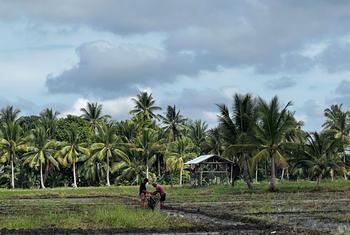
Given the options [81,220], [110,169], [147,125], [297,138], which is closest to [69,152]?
[110,169]

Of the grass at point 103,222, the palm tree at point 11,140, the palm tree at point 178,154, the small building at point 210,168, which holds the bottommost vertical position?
the grass at point 103,222

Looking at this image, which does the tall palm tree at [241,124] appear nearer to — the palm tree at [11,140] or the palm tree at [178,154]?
the palm tree at [178,154]

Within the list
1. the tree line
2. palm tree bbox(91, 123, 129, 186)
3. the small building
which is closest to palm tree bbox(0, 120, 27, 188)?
the tree line

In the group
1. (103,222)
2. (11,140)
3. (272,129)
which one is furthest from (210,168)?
(103,222)

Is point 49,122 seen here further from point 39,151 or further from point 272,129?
point 272,129

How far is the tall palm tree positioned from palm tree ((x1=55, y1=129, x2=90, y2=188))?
790 inches

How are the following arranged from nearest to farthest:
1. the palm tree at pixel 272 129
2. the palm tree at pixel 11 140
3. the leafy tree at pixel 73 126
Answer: the palm tree at pixel 272 129, the palm tree at pixel 11 140, the leafy tree at pixel 73 126

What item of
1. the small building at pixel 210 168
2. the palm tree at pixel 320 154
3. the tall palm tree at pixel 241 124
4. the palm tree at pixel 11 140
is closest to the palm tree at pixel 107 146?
the palm tree at pixel 11 140

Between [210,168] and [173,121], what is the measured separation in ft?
39.5

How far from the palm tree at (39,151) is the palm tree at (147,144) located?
8150mm

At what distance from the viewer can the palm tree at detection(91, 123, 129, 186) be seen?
52.3 metres

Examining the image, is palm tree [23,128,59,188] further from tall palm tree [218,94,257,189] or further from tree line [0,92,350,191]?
tall palm tree [218,94,257,189]

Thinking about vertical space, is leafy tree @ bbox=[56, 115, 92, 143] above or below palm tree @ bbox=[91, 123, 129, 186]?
above

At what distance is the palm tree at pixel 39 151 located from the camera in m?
51.8
